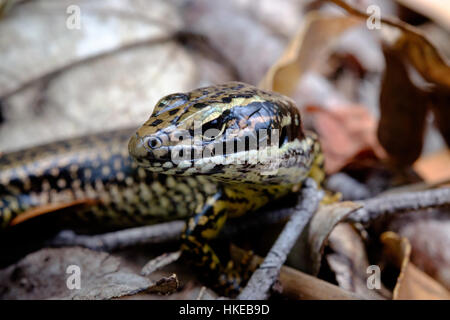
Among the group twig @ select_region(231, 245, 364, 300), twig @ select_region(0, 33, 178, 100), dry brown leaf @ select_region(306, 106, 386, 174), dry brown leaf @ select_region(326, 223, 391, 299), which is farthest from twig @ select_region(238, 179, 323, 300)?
twig @ select_region(0, 33, 178, 100)

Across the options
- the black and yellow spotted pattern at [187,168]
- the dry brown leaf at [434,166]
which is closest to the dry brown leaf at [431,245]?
the black and yellow spotted pattern at [187,168]

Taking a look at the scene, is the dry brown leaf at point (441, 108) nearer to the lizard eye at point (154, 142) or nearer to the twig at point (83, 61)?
the lizard eye at point (154, 142)

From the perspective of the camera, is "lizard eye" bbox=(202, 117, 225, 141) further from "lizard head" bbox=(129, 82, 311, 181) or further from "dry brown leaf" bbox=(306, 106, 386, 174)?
"dry brown leaf" bbox=(306, 106, 386, 174)

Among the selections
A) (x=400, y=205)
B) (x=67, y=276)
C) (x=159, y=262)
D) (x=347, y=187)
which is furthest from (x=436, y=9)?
(x=67, y=276)

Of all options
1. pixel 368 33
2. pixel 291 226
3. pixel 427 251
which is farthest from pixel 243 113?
pixel 368 33

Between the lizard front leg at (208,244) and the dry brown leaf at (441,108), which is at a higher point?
the dry brown leaf at (441,108)

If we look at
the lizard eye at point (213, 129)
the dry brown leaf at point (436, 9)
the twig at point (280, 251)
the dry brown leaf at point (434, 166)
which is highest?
the dry brown leaf at point (436, 9)

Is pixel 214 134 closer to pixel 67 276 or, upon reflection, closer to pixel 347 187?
pixel 67 276
